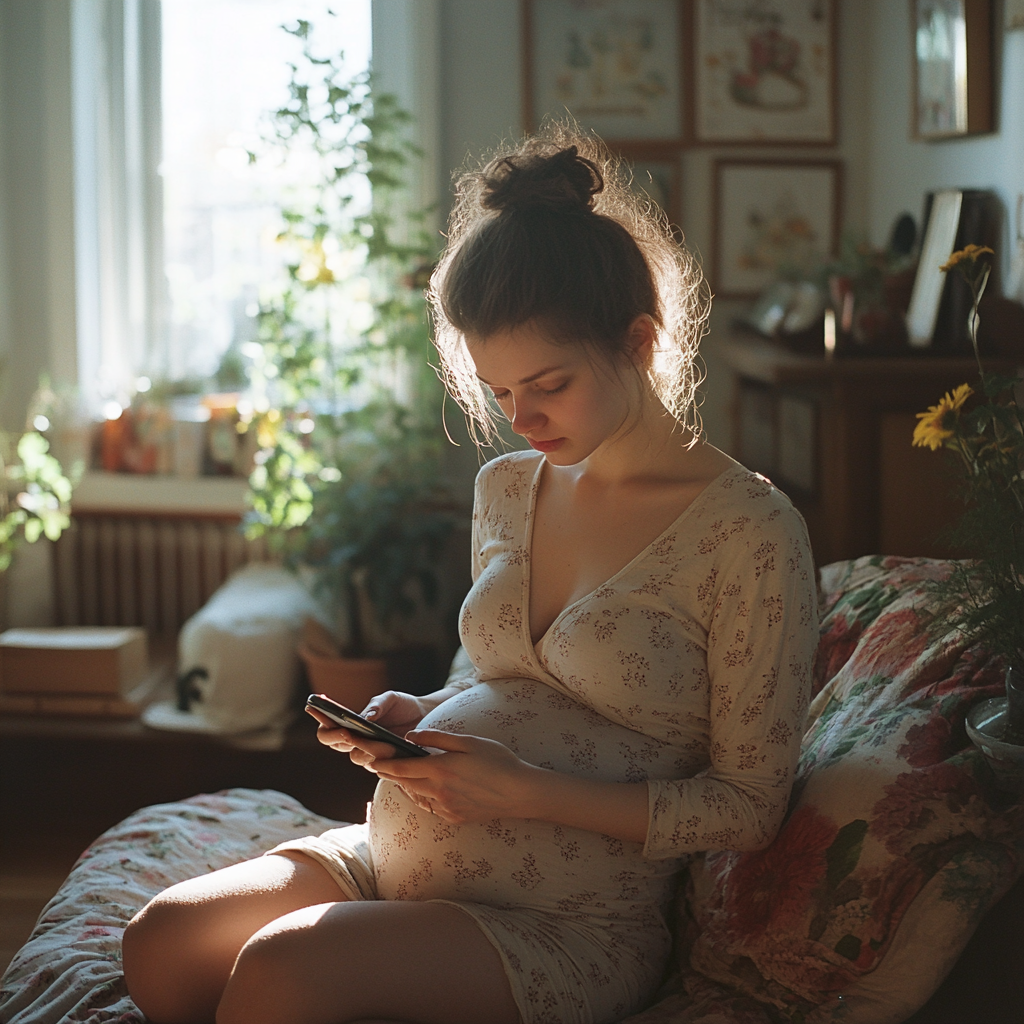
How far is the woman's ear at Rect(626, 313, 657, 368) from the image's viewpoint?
131 cm

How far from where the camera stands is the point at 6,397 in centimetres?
326

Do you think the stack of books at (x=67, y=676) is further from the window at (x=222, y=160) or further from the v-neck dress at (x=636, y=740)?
the v-neck dress at (x=636, y=740)

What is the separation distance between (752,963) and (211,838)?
0.84m

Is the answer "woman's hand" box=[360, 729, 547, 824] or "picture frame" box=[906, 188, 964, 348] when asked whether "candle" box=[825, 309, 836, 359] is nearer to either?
"picture frame" box=[906, 188, 964, 348]

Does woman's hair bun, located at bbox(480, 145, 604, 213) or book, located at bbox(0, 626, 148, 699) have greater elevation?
woman's hair bun, located at bbox(480, 145, 604, 213)

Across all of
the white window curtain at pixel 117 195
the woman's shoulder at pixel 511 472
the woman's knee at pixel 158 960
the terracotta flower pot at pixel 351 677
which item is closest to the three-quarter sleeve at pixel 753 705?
the woman's shoulder at pixel 511 472

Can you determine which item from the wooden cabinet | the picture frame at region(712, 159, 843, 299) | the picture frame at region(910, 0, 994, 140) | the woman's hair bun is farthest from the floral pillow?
the picture frame at region(712, 159, 843, 299)

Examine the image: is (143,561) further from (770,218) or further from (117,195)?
(770,218)

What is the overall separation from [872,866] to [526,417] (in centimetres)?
59

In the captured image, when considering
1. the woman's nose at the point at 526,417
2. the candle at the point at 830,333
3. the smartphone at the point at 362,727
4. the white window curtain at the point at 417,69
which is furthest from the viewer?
the white window curtain at the point at 417,69

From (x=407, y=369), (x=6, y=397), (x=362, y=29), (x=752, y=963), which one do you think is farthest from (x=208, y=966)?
(x=362, y=29)

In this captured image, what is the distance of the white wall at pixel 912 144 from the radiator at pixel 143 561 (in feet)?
6.49

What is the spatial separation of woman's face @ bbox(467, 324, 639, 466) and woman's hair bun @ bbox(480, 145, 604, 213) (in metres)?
0.17

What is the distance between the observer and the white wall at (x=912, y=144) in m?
2.17
